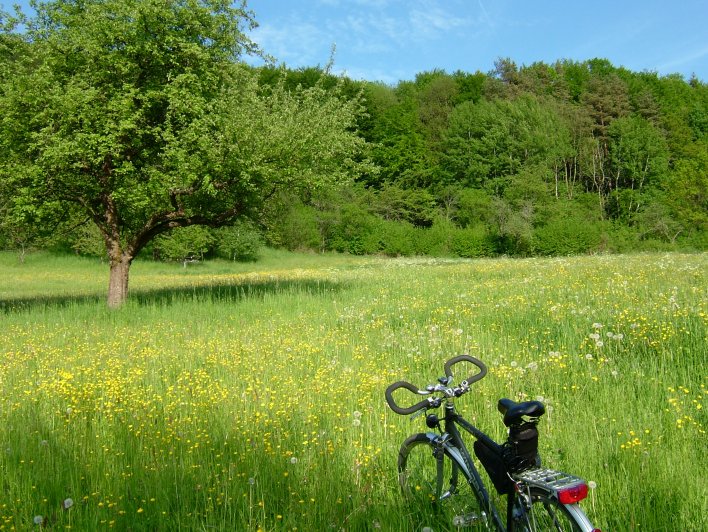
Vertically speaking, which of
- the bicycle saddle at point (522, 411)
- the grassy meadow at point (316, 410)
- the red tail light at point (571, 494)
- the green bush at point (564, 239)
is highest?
the green bush at point (564, 239)

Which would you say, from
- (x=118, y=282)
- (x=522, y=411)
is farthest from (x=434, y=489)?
(x=118, y=282)

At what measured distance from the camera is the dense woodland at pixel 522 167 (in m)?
65.9

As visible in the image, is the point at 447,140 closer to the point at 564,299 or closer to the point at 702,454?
the point at 564,299

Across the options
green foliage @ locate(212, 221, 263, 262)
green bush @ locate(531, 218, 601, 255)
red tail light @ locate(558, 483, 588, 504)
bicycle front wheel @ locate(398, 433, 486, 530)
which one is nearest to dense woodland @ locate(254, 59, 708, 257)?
green bush @ locate(531, 218, 601, 255)

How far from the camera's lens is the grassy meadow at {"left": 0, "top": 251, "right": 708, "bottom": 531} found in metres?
3.92

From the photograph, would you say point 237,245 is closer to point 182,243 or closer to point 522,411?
point 182,243

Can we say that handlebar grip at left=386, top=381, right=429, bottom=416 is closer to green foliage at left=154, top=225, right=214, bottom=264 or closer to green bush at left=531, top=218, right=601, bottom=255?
green foliage at left=154, top=225, right=214, bottom=264

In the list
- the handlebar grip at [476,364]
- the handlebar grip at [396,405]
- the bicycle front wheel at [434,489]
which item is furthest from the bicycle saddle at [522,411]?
the bicycle front wheel at [434,489]

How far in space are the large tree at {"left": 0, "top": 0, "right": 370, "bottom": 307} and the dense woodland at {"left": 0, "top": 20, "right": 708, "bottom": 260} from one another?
37.0m

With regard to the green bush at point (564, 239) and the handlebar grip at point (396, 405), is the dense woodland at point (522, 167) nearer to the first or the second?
the green bush at point (564, 239)

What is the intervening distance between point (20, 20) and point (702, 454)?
1824cm

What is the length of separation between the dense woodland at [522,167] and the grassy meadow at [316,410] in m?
43.1

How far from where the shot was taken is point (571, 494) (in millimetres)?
2346

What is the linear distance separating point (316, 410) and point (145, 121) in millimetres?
12107
